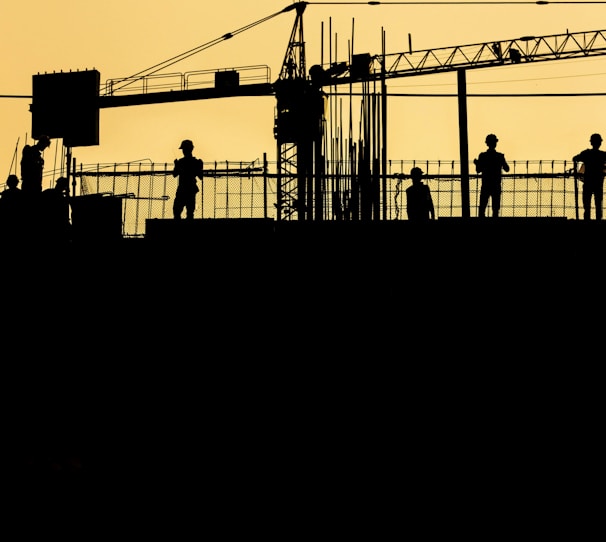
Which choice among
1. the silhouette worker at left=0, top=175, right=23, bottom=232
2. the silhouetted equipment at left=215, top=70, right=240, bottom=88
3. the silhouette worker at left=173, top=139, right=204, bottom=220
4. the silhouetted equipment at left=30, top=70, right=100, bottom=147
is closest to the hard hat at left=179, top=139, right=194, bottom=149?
the silhouette worker at left=173, top=139, right=204, bottom=220

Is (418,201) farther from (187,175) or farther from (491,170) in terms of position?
(187,175)

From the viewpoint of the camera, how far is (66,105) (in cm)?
5041

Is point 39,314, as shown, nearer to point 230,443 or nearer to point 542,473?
point 230,443

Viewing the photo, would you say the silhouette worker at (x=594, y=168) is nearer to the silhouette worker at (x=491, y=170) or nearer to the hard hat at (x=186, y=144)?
the silhouette worker at (x=491, y=170)

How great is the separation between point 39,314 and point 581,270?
6142 millimetres

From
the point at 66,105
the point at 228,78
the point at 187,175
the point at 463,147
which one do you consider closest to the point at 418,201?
the point at 187,175

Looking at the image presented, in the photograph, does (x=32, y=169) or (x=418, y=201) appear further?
(x=418, y=201)

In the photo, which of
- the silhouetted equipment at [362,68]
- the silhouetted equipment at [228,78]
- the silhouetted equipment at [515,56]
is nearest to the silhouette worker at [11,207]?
the silhouetted equipment at [362,68]

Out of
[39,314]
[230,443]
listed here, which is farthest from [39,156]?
[230,443]

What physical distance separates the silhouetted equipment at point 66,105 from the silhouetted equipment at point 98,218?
35.8 meters

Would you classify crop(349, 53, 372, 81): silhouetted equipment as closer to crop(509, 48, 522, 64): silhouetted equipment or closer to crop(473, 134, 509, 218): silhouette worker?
crop(473, 134, 509, 218): silhouette worker

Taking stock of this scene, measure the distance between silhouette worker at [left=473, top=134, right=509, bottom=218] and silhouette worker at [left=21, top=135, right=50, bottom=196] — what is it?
5.37 meters

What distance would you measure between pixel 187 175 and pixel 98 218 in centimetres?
131

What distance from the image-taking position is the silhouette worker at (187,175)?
→ 14.3 metres
